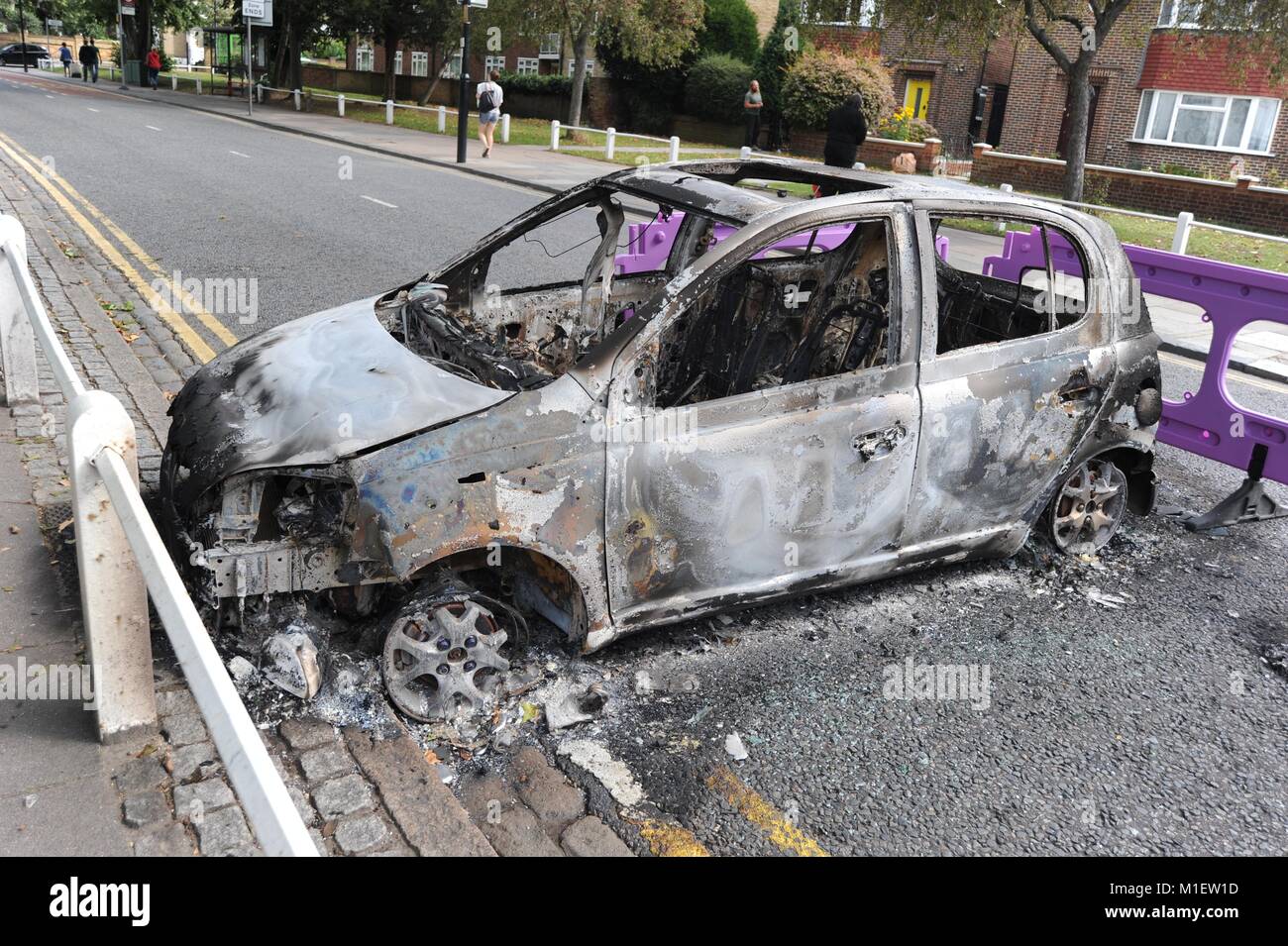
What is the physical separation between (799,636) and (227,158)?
1929 centimetres

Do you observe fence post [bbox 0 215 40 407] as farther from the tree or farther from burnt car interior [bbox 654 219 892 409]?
the tree

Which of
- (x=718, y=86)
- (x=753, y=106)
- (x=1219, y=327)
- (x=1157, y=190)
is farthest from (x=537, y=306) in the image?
(x=718, y=86)

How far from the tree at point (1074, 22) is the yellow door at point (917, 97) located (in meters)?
15.5

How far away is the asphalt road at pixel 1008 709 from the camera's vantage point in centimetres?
350

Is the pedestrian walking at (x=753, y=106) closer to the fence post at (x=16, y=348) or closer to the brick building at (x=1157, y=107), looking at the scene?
the brick building at (x=1157, y=107)

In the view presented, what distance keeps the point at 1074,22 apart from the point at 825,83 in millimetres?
14364

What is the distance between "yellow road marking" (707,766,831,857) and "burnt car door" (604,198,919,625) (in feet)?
2.31

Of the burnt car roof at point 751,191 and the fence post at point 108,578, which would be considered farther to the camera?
the burnt car roof at point 751,191

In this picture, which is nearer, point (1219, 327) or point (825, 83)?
point (1219, 327)

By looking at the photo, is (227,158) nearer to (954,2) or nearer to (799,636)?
(954,2)

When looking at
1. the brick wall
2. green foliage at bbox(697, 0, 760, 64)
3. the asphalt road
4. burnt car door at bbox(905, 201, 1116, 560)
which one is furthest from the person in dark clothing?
green foliage at bbox(697, 0, 760, 64)

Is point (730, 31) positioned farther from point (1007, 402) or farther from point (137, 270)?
point (1007, 402)

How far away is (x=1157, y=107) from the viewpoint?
1131 inches

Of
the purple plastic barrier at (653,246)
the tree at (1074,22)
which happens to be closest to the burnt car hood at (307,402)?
the purple plastic barrier at (653,246)
